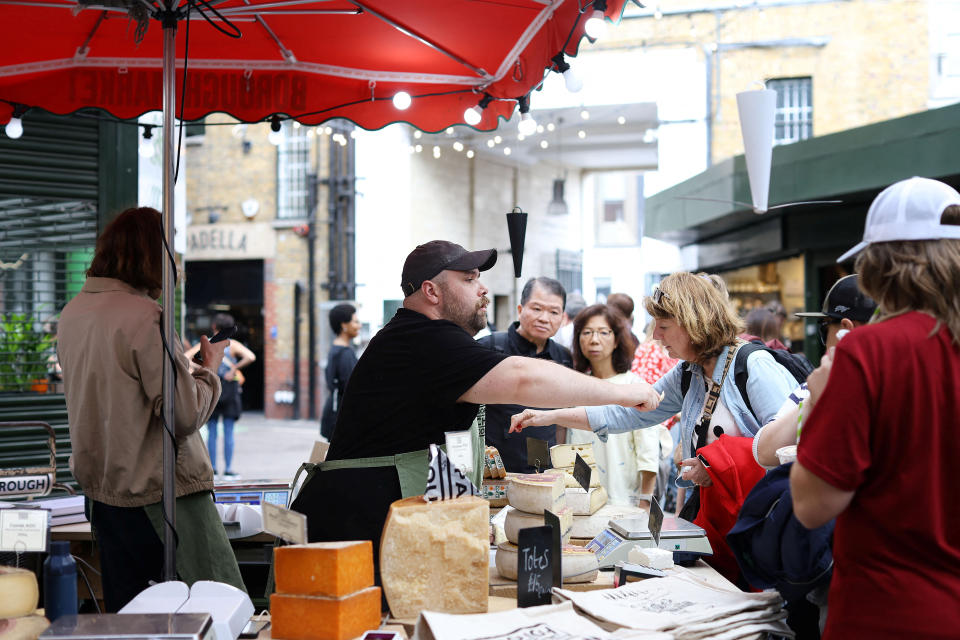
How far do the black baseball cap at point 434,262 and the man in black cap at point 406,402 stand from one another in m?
0.12

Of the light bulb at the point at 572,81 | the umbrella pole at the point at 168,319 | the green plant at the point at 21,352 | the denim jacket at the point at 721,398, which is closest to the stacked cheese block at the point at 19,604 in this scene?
the umbrella pole at the point at 168,319

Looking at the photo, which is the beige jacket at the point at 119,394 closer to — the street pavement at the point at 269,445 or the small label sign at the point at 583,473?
the small label sign at the point at 583,473

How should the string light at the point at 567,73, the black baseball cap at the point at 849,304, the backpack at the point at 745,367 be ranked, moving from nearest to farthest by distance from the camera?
1. the black baseball cap at the point at 849,304
2. the backpack at the point at 745,367
3. the string light at the point at 567,73

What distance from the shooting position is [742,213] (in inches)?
458

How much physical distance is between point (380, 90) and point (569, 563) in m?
2.58

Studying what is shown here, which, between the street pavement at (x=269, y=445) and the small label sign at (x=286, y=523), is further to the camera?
the street pavement at (x=269, y=445)

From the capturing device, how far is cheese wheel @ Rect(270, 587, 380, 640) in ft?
6.15

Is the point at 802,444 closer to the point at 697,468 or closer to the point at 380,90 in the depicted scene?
the point at 697,468

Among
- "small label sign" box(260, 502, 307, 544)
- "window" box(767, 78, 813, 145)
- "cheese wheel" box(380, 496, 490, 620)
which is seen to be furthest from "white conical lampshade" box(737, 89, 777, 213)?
"window" box(767, 78, 813, 145)

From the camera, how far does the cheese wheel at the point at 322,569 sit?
6.15 feet

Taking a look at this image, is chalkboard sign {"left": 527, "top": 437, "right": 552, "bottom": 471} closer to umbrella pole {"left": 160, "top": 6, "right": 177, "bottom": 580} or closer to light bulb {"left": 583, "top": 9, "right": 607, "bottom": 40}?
umbrella pole {"left": 160, "top": 6, "right": 177, "bottom": 580}

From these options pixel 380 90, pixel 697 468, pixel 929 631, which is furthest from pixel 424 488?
pixel 380 90

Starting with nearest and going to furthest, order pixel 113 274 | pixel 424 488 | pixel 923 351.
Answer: pixel 923 351 < pixel 424 488 < pixel 113 274

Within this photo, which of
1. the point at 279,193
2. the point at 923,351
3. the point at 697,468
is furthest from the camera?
the point at 279,193
